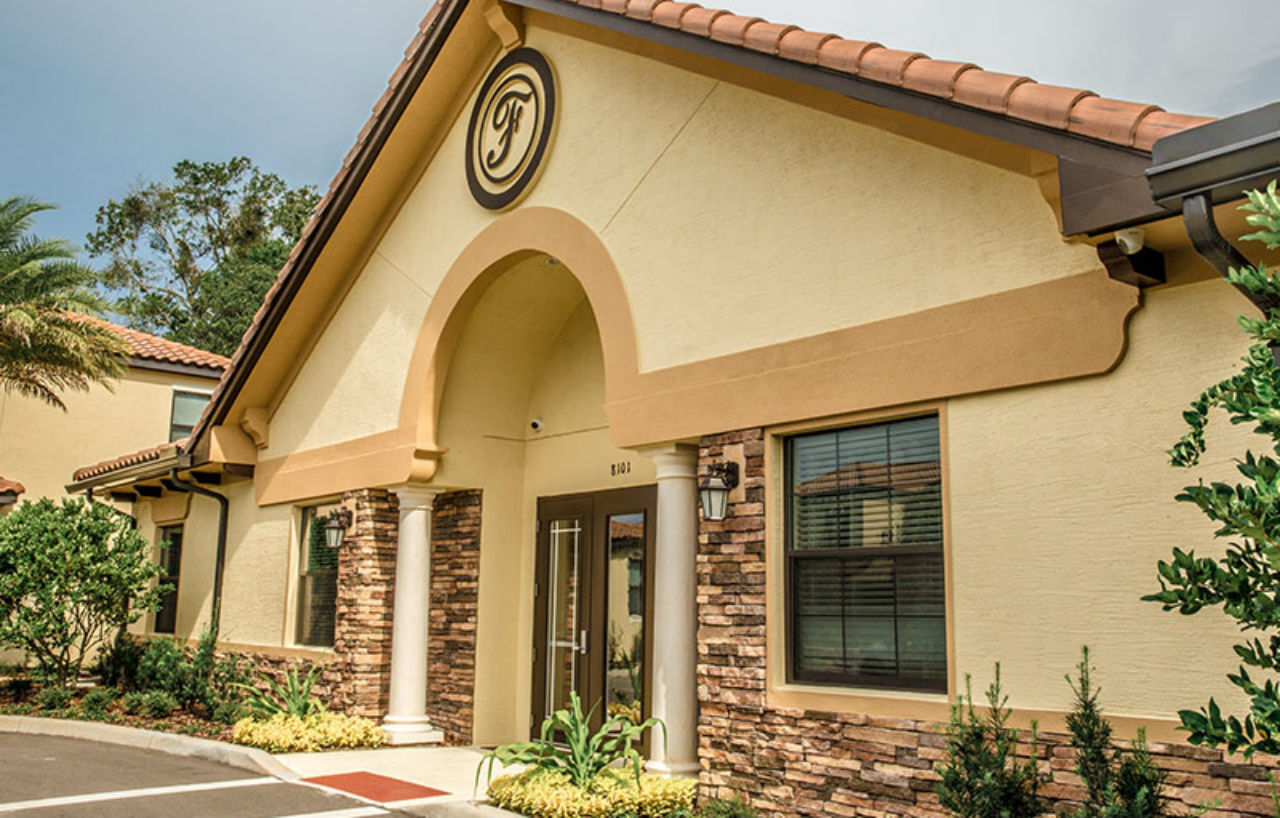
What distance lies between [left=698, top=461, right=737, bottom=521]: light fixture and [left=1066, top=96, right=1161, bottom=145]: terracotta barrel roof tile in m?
3.53

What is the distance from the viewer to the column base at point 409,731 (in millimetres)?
12031

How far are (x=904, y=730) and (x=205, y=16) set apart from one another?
72.9 feet

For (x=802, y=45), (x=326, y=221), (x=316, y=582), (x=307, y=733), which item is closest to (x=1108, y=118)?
(x=802, y=45)

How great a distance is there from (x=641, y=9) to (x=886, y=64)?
2.87 m

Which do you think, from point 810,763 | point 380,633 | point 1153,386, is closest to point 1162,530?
point 1153,386

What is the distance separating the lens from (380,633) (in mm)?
12812

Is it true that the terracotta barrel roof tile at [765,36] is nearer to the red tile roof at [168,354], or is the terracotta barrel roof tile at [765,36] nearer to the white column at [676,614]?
the white column at [676,614]

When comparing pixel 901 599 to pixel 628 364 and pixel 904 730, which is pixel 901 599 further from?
pixel 628 364

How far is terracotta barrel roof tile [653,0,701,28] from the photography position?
28.0 ft

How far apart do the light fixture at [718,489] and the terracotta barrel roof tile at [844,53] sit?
294 centimetres

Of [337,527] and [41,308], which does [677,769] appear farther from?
[41,308]

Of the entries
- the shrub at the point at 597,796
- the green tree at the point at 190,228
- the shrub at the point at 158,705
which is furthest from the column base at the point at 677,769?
the green tree at the point at 190,228

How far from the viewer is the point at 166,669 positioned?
582 inches

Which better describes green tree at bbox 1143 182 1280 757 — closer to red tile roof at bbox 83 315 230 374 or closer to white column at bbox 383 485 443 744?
white column at bbox 383 485 443 744
